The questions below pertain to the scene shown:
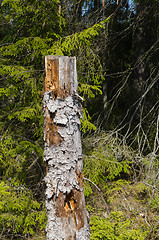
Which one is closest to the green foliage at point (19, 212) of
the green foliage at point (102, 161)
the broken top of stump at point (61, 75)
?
the green foliage at point (102, 161)

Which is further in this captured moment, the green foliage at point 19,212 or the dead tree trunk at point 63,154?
the green foliage at point 19,212

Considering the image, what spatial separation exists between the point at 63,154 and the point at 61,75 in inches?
30.8

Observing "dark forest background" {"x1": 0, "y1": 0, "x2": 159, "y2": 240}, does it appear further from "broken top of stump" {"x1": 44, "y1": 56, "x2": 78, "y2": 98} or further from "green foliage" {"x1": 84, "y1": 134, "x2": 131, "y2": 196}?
"broken top of stump" {"x1": 44, "y1": 56, "x2": 78, "y2": 98}

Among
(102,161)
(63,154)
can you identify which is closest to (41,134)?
(102,161)

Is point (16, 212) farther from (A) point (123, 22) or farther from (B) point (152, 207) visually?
(A) point (123, 22)

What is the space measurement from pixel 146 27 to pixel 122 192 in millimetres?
4831

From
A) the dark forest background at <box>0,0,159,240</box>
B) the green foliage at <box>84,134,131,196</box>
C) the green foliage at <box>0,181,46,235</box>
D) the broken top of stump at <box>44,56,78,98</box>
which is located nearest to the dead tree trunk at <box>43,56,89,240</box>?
the broken top of stump at <box>44,56,78,98</box>

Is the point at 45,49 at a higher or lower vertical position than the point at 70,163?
higher

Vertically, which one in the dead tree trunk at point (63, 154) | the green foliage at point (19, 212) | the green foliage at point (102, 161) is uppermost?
the dead tree trunk at point (63, 154)

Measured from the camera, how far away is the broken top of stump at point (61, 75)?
7.63 feet

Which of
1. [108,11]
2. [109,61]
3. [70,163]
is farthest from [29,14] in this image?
[70,163]

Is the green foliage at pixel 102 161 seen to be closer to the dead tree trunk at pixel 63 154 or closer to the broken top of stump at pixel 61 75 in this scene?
the dead tree trunk at pixel 63 154

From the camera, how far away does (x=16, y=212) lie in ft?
14.9

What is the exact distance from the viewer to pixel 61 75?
7.63 ft
